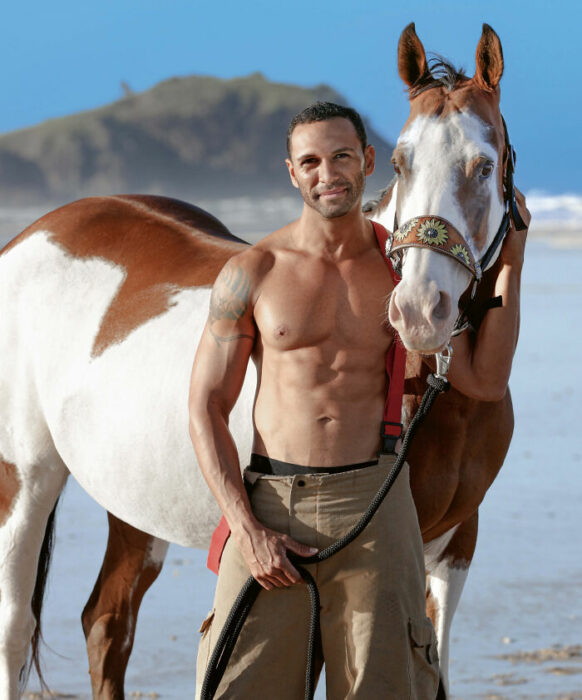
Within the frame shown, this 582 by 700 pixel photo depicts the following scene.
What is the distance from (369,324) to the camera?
217 centimetres

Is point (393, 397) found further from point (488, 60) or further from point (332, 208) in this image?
point (488, 60)

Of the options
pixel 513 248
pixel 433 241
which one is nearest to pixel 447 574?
pixel 513 248

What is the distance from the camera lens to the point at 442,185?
88.0 inches

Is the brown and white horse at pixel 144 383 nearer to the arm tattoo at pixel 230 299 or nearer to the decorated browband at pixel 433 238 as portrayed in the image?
the decorated browband at pixel 433 238

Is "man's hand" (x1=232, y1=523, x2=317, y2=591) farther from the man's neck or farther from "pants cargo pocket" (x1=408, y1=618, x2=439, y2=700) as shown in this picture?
the man's neck

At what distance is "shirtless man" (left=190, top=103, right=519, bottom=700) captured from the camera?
212cm

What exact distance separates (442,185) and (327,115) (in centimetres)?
28

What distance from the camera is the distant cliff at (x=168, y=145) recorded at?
45281mm

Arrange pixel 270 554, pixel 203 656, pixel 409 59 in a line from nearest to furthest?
pixel 270 554
pixel 203 656
pixel 409 59

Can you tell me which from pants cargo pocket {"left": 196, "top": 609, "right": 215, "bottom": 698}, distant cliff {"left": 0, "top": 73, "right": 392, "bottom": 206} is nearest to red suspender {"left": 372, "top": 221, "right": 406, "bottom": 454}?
pants cargo pocket {"left": 196, "top": 609, "right": 215, "bottom": 698}

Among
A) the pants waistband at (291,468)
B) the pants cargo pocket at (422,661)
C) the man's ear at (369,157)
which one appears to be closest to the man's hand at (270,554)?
the pants waistband at (291,468)

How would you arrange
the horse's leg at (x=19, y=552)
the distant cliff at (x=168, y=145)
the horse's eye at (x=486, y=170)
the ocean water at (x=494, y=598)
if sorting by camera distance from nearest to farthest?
the horse's eye at (x=486, y=170) → the horse's leg at (x=19, y=552) → the ocean water at (x=494, y=598) → the distant cliff at (x=168, y=145)

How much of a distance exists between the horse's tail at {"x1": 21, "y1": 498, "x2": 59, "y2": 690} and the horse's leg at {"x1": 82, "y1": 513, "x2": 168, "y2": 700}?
0.49ft

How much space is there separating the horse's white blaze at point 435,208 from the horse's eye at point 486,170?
0.01 meters
